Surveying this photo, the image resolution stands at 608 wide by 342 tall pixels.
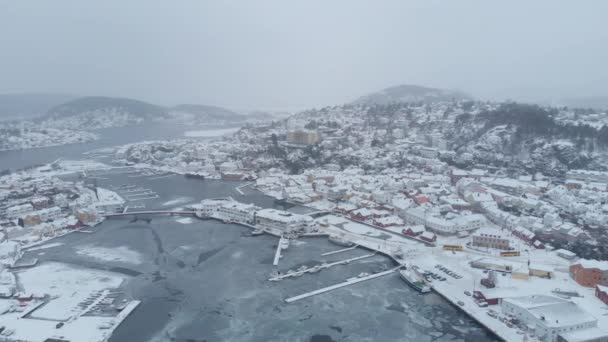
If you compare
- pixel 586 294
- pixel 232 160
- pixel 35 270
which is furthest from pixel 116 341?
pixel 232 160

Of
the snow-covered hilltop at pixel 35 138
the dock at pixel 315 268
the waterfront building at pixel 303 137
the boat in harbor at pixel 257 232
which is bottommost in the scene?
the dock at pixel 315 268

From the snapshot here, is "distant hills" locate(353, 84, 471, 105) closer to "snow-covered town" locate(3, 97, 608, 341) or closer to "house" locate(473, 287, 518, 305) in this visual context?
"snow-covered town" locate(3, 97, 608, 341)

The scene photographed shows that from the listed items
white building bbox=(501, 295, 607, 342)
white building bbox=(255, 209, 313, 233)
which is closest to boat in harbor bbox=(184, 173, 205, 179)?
white building bbox=(255, 209, 313, 233)

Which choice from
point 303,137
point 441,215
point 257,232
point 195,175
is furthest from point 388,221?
point 303,137

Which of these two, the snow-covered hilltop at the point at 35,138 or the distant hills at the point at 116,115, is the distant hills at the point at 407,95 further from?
the snow-covered hilltop at the point at 35,138

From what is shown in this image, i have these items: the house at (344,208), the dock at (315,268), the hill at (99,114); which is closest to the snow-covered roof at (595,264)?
the dock at (315,268)

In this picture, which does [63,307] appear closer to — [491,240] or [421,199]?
[491,240]
